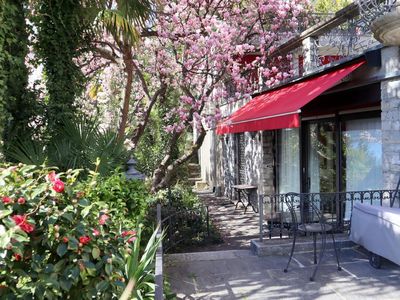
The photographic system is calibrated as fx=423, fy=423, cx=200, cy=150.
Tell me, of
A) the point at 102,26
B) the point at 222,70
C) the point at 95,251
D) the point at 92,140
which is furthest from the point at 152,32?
the point at 95,251

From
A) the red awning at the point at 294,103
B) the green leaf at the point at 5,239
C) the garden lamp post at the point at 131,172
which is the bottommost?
the green leaf at the point at 5,239

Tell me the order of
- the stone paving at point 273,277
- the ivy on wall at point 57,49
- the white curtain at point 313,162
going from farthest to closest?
the white curtain at point 313,162 < the ivy on wall at point 57,49 < the stone paving at point 273,277

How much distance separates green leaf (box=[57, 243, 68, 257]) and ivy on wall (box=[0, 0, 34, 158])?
414cm

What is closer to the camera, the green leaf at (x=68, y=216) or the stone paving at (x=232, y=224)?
the green leaf at (x=68, y=216)

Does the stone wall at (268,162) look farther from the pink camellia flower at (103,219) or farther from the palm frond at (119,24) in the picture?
the pink camellia flower at (103,219)

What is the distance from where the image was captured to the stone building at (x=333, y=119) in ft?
22.7

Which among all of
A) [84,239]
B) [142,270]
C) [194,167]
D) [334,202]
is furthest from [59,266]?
[194,167]

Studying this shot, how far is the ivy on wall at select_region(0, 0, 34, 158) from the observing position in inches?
246

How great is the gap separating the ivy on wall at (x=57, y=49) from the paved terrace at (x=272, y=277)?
10.6ft

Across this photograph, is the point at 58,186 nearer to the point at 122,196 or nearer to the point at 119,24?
the point at 122,196

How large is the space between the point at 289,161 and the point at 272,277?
234 inches

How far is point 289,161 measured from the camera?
1172 cm

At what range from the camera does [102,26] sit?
785 centimetres

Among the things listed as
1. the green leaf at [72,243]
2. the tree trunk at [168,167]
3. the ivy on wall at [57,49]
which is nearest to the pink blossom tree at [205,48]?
the tree trunk at [168,167]
